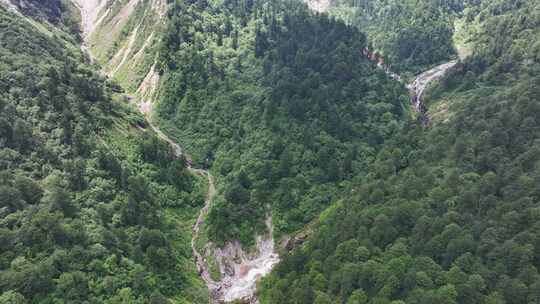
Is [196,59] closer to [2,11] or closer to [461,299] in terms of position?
[2,11]

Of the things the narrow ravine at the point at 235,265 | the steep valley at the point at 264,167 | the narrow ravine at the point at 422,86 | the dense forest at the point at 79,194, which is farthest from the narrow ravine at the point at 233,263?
the narrow ravine at the point at 422,86

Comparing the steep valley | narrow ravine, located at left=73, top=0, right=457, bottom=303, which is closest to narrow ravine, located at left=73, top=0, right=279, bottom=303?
narrow ravine, located at left=73, top=0, right=457, bottom=303

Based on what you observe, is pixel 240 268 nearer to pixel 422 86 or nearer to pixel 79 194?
pixel 79 194

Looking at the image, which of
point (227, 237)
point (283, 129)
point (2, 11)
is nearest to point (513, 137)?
point (283, 129)

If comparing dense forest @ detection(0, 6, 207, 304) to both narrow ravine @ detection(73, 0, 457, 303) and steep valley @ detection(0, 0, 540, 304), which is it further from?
narrow ravine @ detection(73, 0, 457, 303)

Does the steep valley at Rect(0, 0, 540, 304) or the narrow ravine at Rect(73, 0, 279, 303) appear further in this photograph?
the narrow ravine at Rect(73, 0, 279, 303)

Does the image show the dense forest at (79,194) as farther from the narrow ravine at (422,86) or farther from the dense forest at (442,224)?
the narrow ravine at (422,86)
